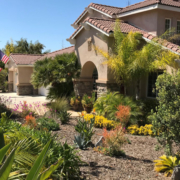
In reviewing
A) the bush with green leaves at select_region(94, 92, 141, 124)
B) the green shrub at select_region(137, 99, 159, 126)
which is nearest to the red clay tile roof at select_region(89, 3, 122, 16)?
the bush with green leaves at select_region(94, 92, 141, 124)

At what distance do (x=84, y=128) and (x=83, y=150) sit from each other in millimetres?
A: 687

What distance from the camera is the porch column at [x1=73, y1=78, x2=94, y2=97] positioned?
613 inches

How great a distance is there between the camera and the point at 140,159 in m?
6.14

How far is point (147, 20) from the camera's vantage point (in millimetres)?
13242

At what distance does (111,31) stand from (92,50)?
2495 millimetres

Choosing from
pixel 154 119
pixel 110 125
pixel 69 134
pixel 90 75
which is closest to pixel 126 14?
pixel 90 75

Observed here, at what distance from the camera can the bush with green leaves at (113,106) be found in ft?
32.3

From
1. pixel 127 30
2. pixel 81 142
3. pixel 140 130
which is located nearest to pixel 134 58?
pixel 127 30

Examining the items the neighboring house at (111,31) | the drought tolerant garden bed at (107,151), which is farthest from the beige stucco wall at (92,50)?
the drought tolerant garden bed at (107,151)

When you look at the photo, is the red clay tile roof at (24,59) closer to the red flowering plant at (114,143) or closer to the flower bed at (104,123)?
the flower bed at (104,123)

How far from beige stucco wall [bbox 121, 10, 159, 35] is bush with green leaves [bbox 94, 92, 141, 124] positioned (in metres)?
4.81

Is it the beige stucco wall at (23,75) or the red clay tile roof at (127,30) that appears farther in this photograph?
the beige stucco wall at (23,75)

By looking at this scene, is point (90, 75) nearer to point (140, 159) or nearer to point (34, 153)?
point (140, 159)

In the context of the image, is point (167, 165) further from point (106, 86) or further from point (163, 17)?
point (163, 17)
